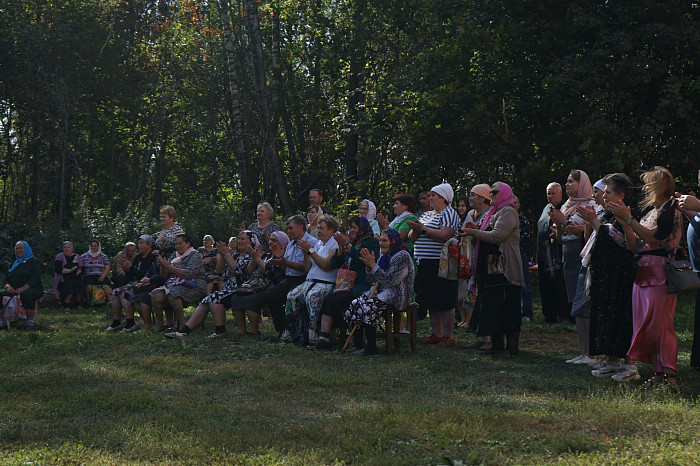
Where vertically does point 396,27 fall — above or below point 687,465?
above

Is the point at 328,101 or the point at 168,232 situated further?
the point at 328,101

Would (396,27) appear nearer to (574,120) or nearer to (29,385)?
(574,120)

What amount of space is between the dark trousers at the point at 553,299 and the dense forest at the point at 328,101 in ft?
12.9

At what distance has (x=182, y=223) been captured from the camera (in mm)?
21656

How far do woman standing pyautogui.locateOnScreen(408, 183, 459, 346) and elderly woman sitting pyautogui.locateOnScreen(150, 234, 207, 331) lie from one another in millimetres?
3497

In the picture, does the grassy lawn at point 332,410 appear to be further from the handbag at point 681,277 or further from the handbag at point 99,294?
the handbag at point 99,294

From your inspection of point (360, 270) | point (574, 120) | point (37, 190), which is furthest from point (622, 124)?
point (37, 190)

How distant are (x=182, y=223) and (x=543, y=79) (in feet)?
34.8

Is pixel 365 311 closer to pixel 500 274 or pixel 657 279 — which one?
pixel 500 274

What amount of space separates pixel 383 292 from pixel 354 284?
0.62 metres

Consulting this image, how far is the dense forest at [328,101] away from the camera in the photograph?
1591 cm

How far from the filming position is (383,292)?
30.0ft

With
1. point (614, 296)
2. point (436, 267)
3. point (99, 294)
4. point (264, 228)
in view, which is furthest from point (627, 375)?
point (99, 294)

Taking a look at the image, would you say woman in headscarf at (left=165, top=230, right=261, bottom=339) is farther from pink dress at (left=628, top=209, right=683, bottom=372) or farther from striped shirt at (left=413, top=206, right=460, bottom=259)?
pink dress at (left=628, top=209, right=683, bottom=372)
